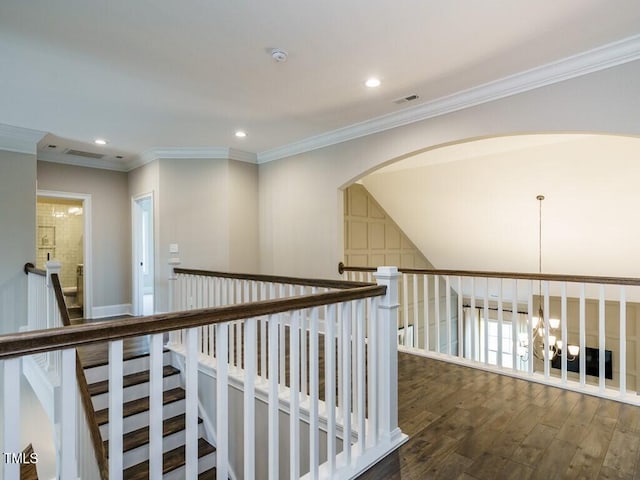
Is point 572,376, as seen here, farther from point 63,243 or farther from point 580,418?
point 63,243

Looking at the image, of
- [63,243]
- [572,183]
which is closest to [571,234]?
[572,183]

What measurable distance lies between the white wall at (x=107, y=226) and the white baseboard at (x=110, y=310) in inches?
1.9

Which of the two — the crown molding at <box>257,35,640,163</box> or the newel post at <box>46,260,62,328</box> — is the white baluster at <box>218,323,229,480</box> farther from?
the crown molding at <box>257,35,640,163</box>

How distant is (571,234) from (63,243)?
9175 mm

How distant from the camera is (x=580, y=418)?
96.7 inches

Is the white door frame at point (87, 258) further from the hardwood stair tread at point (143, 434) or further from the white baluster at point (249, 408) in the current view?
the white baluster at point (249, 408)

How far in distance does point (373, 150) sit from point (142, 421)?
11.9 feet

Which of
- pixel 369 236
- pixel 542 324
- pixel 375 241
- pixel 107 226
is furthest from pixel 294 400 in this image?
pixel 107 226

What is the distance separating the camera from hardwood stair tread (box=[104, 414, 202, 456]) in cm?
312

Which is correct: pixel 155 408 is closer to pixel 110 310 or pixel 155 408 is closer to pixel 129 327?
pixel 129 327

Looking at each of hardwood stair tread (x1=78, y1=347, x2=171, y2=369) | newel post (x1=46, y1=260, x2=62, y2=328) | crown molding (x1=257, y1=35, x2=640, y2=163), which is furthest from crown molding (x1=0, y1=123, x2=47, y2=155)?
crown molding (x1=257, y1=35, x2=640, y2=163)

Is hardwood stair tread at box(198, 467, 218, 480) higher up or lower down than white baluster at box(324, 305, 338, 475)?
lower down

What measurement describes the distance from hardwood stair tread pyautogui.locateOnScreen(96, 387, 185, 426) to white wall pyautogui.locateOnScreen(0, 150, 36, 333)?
1893 mm

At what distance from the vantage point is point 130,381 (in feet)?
11.8
